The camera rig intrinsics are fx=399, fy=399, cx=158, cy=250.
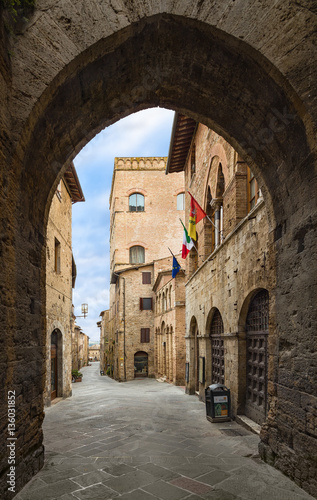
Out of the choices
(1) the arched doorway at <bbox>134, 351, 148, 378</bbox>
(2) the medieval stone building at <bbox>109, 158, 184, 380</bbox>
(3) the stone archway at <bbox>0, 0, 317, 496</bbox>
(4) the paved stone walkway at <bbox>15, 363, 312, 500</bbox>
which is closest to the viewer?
(3) the stone archway at <bbox>0, 0, 317, 496</bbox>

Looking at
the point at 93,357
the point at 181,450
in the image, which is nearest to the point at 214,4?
the point at 181,450

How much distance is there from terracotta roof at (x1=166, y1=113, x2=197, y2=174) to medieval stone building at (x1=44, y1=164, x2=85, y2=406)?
146 inches

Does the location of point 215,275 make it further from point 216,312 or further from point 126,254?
point 126,254

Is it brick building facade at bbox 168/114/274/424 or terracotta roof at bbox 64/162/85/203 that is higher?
terracotta roof at bbox 64/162/85/203

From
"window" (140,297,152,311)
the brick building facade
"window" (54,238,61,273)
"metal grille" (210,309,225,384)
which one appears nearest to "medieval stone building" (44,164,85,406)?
"window" (54,238,61,273)

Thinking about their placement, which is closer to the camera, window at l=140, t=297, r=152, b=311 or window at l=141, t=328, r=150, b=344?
window at l=141, t=328, r=150, b=344

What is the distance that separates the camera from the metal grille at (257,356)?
7.05 m

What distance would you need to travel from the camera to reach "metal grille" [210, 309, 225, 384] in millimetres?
9750

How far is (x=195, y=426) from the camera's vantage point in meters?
7.95

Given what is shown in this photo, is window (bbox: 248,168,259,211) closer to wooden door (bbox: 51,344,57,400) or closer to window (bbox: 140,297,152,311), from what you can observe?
wooden door (bbox: 51,344,57,400)

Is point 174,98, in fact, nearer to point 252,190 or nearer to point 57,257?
point 252,190

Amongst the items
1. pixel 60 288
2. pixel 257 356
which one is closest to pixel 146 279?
pixel 60 288

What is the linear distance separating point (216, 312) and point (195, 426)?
337 centimetres

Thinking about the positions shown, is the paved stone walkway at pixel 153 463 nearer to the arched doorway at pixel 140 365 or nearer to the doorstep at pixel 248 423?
the doorstep at pixel 248 423
